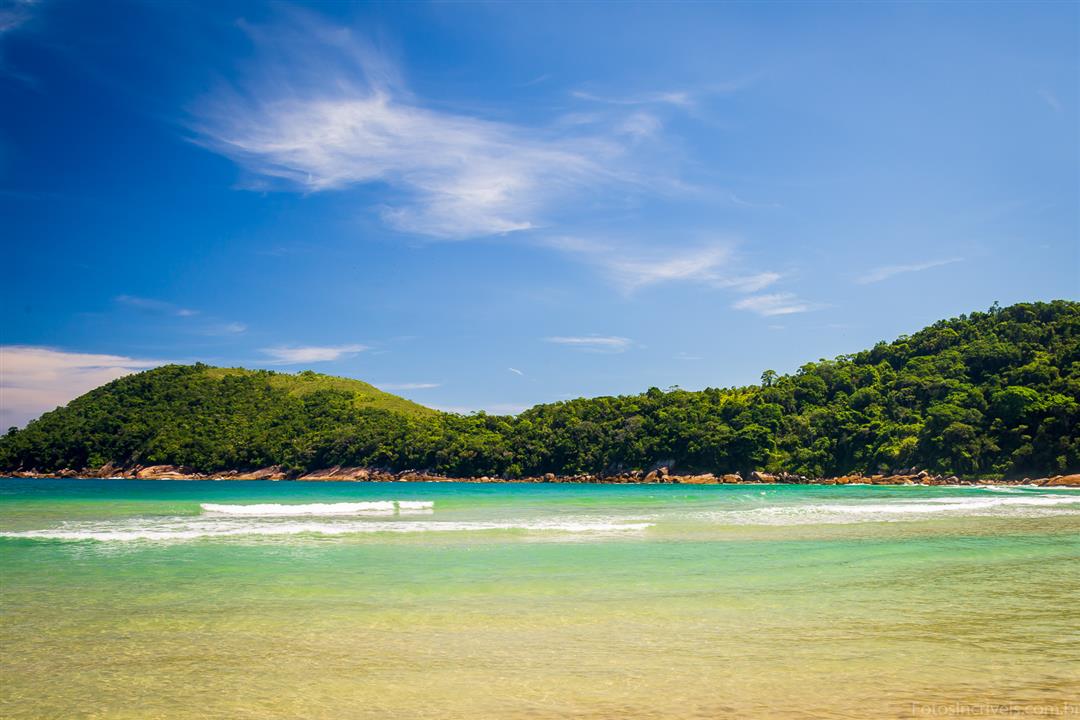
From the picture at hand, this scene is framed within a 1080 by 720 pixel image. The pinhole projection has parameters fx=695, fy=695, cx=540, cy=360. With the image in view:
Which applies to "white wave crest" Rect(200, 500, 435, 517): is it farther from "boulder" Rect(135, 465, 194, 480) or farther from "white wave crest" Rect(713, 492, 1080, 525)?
"boulder" Rect(135, 465, 194, 480)

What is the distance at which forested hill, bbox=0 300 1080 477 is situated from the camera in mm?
79125

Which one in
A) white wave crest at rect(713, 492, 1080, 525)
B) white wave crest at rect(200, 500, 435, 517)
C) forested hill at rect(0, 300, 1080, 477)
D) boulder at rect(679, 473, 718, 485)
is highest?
forested hill at rect(0, 300, 1080, 477)

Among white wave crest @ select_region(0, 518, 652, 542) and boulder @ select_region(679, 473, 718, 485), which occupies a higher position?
white wave crest @ select_region(0, 518, 652, 542)

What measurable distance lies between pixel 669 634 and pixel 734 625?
1067mm

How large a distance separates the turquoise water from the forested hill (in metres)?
70.6

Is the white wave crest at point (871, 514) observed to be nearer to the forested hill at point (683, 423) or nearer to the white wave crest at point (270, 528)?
the white wave crest at point (270, 528)

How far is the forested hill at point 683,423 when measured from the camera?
3115 inches

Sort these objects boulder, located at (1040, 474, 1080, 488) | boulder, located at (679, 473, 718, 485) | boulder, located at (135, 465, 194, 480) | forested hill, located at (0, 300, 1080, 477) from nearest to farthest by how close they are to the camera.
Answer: boulder, located at (1040, 474, 1080, 488)
forested hill, located at (0, 300, 1080, 477)
boulder, located at (679, 473, 718, 485)
boulder, located at (135, 465, 194, 480)

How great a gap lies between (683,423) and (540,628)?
334ft

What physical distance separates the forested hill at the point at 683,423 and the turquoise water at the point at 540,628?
A: 7064cm

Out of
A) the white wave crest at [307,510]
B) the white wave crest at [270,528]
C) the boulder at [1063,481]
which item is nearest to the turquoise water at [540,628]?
the white wave crest at [270,528]

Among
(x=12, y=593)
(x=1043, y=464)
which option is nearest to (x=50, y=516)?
(x=12, y=593)

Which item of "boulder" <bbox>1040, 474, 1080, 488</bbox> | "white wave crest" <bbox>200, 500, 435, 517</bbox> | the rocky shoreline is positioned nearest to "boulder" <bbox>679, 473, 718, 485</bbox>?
the rocky shoreline

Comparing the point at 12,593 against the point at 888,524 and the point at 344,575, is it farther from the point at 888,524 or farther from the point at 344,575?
the point at 888,524
